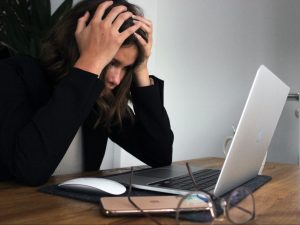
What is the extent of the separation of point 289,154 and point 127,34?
1488 millimetres

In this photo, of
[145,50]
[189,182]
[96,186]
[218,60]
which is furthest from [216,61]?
[96,186]

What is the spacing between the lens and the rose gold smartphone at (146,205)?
0.57 m

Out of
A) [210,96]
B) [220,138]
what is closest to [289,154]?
[220,138]

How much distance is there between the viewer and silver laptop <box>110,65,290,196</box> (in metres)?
0.63

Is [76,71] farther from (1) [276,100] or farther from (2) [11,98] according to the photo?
(1) [276,100]

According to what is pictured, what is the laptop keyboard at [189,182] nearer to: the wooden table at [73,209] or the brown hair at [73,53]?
the wooden table at [73,209]

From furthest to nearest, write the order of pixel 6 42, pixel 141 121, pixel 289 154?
pixel 289 154 < pixel 6 42 < pixel 141 121

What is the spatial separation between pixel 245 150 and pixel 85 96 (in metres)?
0.37

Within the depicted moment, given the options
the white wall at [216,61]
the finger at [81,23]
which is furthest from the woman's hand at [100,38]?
the white wall at [216,61]

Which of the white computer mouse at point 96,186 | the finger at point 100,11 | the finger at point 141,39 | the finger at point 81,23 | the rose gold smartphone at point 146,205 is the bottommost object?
the white computer mouse at point 96,186

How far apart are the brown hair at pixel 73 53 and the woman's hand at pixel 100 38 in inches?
1.4

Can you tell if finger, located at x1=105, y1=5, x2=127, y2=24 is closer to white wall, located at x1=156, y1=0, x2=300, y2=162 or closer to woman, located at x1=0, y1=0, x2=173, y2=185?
woman, located at x1=0, y1=0, x2=173, y2=185

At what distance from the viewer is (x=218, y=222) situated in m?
0.55

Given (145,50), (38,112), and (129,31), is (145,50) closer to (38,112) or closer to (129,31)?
(129,31)
